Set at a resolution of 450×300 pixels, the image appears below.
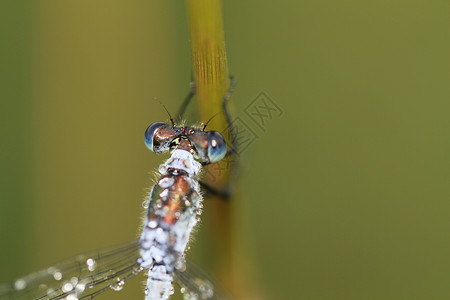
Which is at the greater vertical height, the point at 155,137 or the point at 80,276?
the point at 155,137

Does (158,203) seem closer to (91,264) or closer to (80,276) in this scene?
(91,264)

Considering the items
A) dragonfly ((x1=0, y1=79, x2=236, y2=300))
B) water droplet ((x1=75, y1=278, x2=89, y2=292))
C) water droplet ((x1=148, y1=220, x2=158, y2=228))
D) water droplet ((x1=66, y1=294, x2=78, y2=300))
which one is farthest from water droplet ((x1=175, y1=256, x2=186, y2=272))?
water droplet ((x1=66, y1=294, x2=78, y2=300))

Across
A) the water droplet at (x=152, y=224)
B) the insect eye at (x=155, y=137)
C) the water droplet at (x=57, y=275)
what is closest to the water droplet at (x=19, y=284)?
the water droplet at (x=57, y=275)

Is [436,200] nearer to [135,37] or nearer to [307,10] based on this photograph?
[307,10]

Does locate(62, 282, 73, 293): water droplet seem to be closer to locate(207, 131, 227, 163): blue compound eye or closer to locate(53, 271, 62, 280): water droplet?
locate(53, 271, 62, 280): water droplet

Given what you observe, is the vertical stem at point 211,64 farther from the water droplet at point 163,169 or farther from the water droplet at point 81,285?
the water droplet at point 81,285

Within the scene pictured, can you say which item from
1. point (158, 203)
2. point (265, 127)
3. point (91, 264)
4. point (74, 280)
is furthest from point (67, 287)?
point (265, 127)
